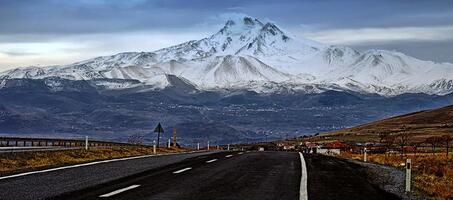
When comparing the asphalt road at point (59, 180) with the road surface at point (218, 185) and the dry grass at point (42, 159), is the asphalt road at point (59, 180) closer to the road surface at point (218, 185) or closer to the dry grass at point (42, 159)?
the road surface at point (218, 185)

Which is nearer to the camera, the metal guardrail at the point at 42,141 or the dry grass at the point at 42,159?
the dry grass at the point at 42,159

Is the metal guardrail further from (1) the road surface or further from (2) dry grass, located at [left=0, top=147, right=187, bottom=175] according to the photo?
(1) the road surface

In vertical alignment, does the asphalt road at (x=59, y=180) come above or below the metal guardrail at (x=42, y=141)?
above

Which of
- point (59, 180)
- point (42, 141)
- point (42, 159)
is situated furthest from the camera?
point (42, 141)

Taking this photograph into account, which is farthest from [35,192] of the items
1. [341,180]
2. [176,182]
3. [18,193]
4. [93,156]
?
[93,156]

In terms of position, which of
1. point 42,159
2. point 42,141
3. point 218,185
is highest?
point 218,185

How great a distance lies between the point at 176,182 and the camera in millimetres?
20141

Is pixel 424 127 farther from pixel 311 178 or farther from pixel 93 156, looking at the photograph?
pixel 311 178

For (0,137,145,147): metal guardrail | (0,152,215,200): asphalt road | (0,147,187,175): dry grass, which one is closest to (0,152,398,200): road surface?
(0,152,215,200): asphalt road

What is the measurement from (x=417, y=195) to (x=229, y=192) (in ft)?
16.6

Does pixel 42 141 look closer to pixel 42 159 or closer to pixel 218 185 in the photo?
pixel 42 159

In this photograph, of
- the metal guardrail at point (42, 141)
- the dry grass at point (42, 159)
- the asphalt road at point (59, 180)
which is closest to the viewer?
the asphalt road at point (59, 180)

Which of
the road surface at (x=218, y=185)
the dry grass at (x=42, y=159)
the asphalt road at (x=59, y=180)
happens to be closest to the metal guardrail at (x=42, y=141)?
the dry grass at (x=42, y=159)

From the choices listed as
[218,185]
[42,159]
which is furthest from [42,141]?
[218,185]
